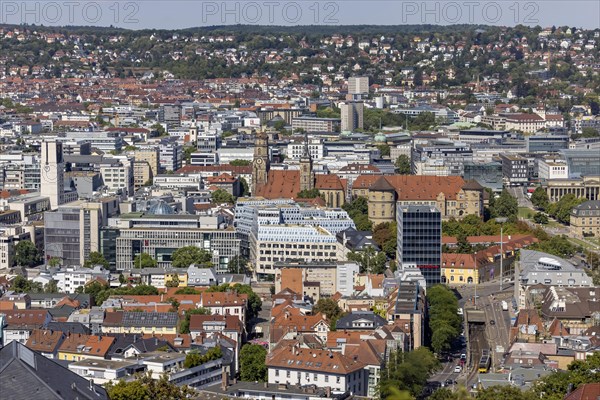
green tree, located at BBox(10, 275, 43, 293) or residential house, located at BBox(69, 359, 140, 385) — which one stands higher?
green tree, located at BBox(10, 275, 43, 293)

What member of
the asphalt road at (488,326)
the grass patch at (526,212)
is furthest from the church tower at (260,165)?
the asphalt road at (488,326)

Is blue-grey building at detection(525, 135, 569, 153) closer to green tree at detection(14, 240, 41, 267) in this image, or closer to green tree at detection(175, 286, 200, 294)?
green tree at detection(14, 240, 41, 267)

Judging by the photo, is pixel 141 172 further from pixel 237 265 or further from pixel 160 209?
pixel 237 265

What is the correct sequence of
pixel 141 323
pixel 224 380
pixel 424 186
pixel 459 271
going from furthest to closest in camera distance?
pixel 424 186, pixel 459 271, pixel 141 323, pixel 224 380

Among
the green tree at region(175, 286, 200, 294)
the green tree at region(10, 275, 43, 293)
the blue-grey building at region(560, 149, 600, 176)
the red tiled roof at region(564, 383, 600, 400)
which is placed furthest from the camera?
the blue-grey building at region(560, 149, 600, 176)

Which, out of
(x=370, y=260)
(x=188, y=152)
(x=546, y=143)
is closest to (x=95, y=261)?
(x=370, y=260)

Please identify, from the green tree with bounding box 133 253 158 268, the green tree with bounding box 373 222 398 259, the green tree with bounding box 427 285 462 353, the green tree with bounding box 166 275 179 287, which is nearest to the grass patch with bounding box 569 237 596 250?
the green tree with bounding box 373 222 398 259
